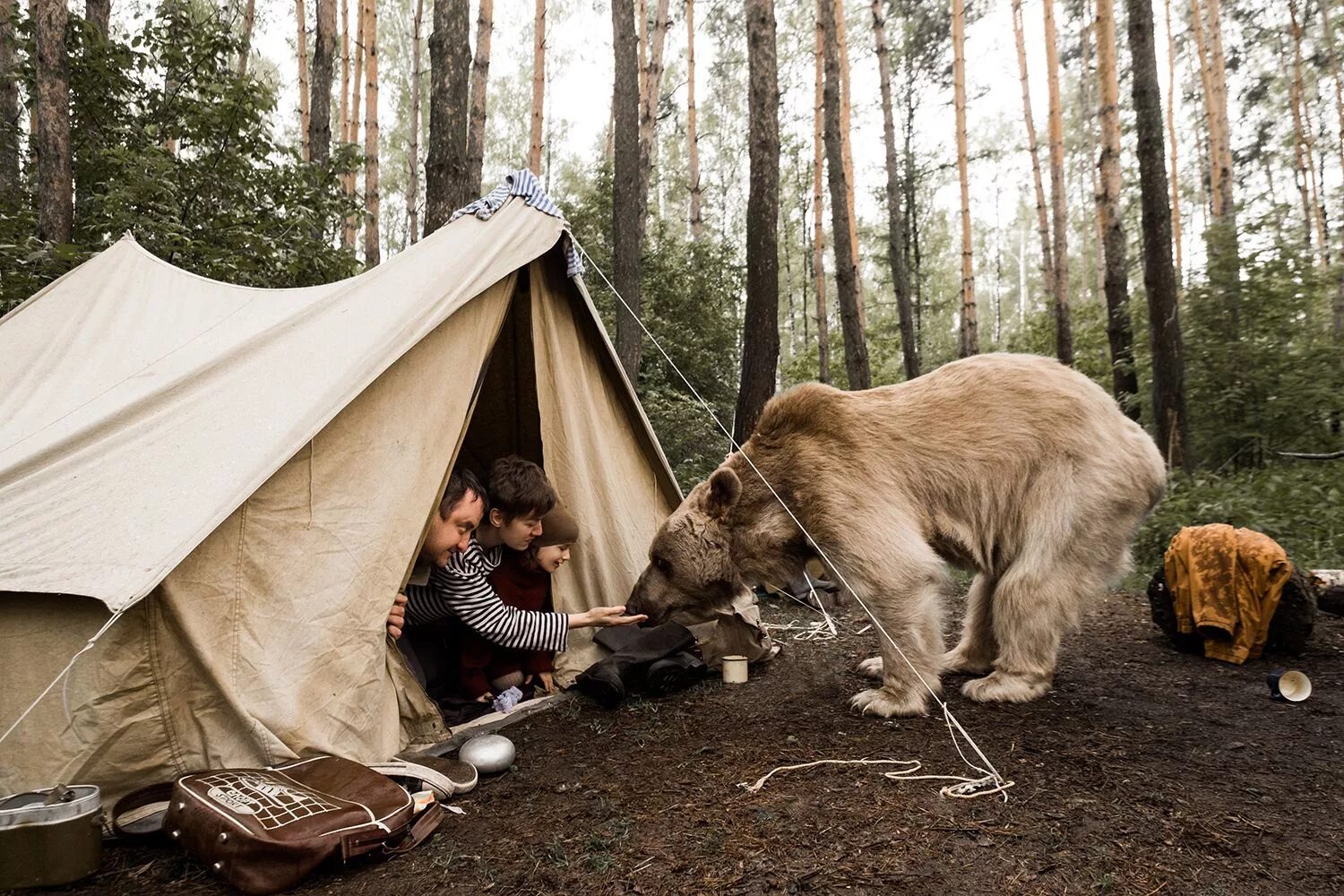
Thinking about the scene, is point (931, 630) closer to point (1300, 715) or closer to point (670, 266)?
point (1300, 715)

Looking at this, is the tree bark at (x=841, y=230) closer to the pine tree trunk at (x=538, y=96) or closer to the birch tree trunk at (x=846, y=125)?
the birch tree trunk at (x=846, y=125)

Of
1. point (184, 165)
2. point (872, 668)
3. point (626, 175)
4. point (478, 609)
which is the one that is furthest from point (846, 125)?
point (478, 609)

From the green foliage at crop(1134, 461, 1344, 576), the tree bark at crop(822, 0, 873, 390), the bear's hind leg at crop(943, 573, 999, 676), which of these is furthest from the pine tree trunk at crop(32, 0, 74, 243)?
the green foliage at crop(1134, 461, 1344, 576)

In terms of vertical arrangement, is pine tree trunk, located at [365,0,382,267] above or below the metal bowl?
above

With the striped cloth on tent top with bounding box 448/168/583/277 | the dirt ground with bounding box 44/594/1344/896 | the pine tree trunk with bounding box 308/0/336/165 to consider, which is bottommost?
the dirt ground with bounding box 44/594/1344/896

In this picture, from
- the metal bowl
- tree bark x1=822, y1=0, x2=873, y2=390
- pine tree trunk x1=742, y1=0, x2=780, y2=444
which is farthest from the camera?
tree bark x1=822, y1=0, x2=873, y2=390

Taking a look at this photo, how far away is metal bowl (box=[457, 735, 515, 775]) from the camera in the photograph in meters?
3.27

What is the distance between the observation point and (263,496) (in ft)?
9.75

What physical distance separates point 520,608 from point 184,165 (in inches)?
244

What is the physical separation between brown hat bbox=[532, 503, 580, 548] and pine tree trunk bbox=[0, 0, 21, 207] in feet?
20.9

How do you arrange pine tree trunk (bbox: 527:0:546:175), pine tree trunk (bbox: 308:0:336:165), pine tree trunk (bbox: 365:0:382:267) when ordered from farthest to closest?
pine tree trunk (bbox: 527:0:546:175) < pine tree trunk (bbox: 365:0:382:267) < pine tree trunk (bbox: 308:0:336:165)

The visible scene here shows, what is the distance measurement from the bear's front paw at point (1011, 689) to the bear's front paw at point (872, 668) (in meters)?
0.62

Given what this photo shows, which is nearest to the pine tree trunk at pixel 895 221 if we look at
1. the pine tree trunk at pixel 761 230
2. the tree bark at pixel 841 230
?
the tree bark at pixel 841 230

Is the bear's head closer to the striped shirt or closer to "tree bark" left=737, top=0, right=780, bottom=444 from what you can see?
the striped shirt
